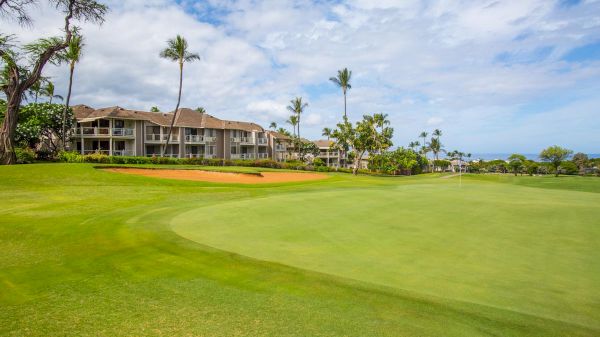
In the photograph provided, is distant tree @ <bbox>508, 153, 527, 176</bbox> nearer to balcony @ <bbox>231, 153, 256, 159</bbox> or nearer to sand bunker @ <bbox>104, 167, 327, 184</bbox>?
sand bunker @ <bbox>104, 167, 327, 184</bbox>

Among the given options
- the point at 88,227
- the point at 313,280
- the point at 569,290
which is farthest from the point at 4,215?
the point at 569,290

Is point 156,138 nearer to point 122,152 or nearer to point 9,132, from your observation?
point 122,152

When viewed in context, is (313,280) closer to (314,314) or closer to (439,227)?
(314,314)

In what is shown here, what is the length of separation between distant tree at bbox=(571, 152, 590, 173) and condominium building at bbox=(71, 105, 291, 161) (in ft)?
185

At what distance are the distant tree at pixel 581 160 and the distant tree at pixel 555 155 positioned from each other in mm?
1240

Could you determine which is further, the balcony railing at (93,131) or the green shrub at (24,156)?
the balcony railing at (93,131)

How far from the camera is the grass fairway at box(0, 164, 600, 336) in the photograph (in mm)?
4449

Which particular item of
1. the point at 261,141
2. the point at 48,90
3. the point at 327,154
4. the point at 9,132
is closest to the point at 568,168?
the point at 261,141

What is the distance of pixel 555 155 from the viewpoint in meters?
59.7

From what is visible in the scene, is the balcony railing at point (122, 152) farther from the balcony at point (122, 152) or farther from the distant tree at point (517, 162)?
the distant tree at point (517, 162)

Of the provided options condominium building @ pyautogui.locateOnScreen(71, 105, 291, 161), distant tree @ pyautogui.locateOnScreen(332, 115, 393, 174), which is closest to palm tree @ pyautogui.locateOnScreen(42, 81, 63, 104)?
condominium building @ pyautogui.locateOnScreen(71, 105, 291, 161)

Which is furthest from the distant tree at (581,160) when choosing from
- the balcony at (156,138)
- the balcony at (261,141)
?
the balcony at (156,138)

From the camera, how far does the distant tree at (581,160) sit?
190 ft

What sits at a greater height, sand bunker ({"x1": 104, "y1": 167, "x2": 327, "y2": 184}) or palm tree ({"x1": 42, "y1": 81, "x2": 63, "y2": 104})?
palm tree ({"x1": 42, "y1": 81, "x2": 63, "y2": 104})
